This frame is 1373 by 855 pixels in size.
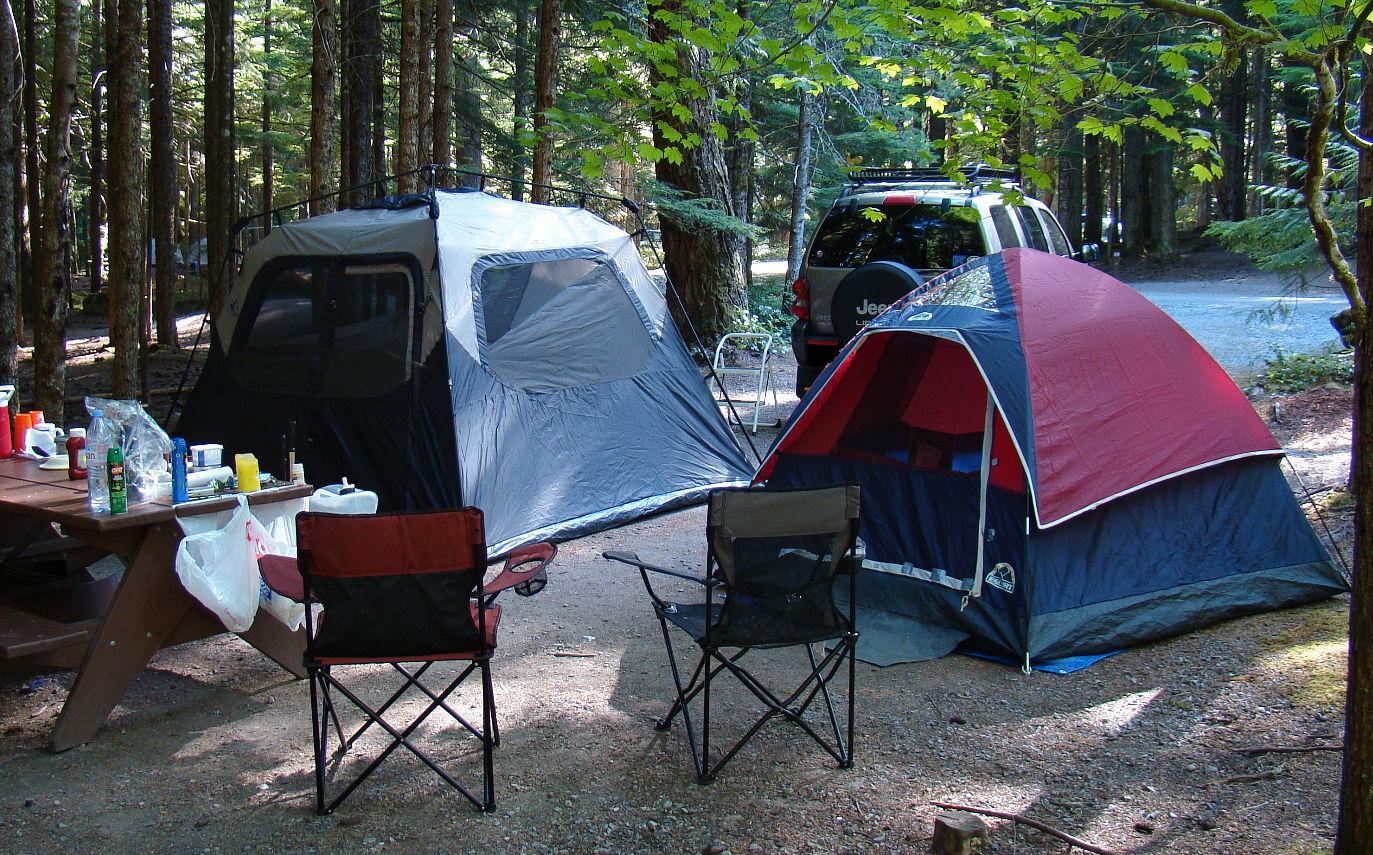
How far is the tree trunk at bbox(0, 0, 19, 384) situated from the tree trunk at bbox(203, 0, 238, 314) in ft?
18.4

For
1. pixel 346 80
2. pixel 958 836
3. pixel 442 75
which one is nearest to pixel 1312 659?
pixel 958 836

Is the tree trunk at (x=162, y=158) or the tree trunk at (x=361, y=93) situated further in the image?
the tree trunk at (x=361, y=93)

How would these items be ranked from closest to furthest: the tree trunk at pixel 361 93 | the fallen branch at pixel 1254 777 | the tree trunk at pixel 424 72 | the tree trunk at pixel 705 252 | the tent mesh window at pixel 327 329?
1. the fallen branch at pixel 1254 777
2. the tent mesh window at pixel 327 329
3. the tree trunk at pixel 424 72
4. the tree trunk at pixel 705 252
5. the tree trunk at pixel 361 93

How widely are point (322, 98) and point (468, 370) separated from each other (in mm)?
4965

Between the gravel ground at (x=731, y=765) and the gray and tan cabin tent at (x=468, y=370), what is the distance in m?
1.64

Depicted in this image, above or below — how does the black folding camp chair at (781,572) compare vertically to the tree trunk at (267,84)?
below

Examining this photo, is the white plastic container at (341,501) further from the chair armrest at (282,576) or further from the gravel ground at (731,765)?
the gravel ground at (731,765)

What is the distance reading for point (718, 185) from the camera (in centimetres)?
1266

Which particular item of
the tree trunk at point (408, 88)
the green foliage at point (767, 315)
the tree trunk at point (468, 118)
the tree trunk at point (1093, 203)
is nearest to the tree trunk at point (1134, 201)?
the tree trunk at point (1093, 203)

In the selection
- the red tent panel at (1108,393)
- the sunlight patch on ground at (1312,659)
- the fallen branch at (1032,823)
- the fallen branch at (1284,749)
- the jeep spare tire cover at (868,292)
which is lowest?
the fallen branch at (1032,823)

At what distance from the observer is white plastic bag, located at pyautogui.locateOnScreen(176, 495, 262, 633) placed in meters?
4.05

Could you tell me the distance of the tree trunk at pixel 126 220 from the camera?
308 inches

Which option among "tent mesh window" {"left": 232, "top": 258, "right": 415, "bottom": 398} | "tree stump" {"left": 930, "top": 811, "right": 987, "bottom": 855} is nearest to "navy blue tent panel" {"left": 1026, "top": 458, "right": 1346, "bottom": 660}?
"tree stump" {"left": 930, "top": 811, "right": 987, "bottom": 855}

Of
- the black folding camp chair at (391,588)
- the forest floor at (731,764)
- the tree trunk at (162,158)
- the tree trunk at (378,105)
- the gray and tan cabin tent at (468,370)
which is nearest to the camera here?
the forest floor at (731,764)
